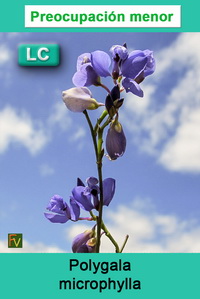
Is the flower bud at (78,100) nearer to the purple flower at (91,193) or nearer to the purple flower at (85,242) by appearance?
the purple flower at (91,193)

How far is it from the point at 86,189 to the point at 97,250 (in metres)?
0.12

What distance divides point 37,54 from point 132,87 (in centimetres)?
35

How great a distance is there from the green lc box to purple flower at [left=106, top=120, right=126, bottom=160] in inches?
12.7

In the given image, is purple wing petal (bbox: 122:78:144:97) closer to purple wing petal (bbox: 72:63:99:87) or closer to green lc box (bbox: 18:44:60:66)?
purple wing petal (bbox: 72:63:99:87)

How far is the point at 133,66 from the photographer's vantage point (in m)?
0.91

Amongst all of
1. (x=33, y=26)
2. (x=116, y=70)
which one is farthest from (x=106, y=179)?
(x=33, y=26)

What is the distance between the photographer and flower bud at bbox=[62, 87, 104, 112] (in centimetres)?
90

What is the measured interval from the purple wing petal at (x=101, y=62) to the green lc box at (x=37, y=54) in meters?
0.25

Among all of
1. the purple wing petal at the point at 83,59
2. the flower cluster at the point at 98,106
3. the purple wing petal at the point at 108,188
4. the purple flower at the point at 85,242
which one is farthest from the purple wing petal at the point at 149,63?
the purple flower at the point at 85,242

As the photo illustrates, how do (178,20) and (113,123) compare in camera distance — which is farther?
(178,20)

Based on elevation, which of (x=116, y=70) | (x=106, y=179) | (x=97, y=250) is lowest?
(x=97, y=250)

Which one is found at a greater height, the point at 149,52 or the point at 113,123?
the point at 149,52

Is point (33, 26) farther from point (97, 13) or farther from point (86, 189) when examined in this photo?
point (86, 189)

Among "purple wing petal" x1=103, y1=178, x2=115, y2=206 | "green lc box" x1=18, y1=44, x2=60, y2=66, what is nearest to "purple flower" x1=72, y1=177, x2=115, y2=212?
"purple wing petal" x1=103, y1=178, x2=115, y2=206
